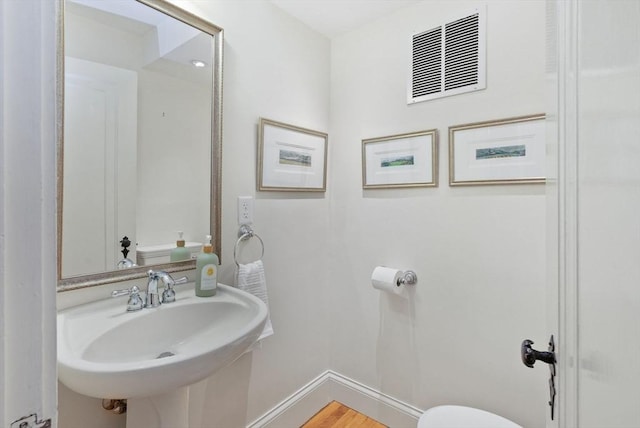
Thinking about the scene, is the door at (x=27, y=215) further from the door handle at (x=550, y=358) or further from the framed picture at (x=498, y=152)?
the framed picture at (x=498, y=152)

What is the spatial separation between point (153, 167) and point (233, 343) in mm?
762

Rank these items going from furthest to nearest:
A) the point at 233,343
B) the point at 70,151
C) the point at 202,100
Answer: the point at 202,100
the point at 70,151
the point at 233,343

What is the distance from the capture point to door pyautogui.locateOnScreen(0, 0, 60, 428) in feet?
1.01

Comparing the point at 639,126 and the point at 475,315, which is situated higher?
the point at 639,126

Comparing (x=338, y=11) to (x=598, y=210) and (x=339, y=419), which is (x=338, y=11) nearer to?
(x=598, y=210)

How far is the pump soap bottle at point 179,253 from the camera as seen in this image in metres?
1.29

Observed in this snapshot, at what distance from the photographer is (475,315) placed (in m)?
1.48

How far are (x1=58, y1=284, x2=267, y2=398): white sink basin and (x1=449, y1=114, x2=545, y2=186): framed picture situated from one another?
3.64 feet

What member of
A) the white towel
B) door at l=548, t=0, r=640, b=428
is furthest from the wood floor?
door at l=548, t=0, r=640, b=428

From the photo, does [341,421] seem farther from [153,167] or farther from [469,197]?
[153,167]

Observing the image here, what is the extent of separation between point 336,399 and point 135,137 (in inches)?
71.5

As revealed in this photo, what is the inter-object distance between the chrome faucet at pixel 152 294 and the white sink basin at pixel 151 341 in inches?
1.0

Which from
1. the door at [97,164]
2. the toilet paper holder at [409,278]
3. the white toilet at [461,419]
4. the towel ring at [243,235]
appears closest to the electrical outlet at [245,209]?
the towel ring at [243,235]

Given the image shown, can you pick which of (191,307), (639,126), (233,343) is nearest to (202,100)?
(191,307)
